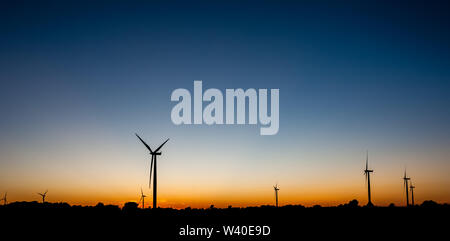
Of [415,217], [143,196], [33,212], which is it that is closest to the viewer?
[415,217]

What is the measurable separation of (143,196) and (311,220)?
10826 centimetres

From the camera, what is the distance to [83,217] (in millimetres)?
106000
